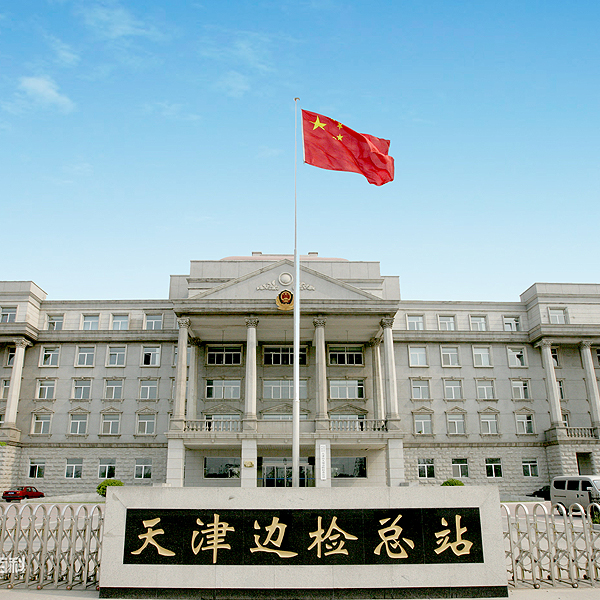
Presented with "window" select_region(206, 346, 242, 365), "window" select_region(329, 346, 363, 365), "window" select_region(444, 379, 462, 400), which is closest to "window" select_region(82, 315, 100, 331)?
"window" select_region(206, 346, 242, 365)

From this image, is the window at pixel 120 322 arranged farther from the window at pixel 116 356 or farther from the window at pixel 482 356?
the window at pixel 482 356

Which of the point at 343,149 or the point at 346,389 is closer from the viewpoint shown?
the point at 343,149

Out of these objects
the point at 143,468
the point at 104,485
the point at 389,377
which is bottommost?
the point at 104,485

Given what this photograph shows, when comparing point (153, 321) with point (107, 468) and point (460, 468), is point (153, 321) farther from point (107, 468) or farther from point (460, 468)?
point (460, 468)

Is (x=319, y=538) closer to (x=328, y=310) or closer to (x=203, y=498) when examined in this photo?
(x=203, y=498)

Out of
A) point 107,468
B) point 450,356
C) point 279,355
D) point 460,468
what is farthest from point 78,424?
point 450,356

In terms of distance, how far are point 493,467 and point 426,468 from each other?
422cm

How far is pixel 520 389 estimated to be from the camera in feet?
115

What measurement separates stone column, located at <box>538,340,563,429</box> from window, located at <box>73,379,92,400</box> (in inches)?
1142

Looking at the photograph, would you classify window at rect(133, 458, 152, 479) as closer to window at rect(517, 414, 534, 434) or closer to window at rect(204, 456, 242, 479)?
window at rect(204, 456, 242, 479)

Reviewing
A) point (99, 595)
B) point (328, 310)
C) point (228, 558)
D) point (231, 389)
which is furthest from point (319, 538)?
point (231, 389)

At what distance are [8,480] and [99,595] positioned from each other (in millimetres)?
28000

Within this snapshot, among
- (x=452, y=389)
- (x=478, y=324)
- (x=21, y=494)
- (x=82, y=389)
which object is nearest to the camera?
(x=21, y=494)

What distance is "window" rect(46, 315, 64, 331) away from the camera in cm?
3594
